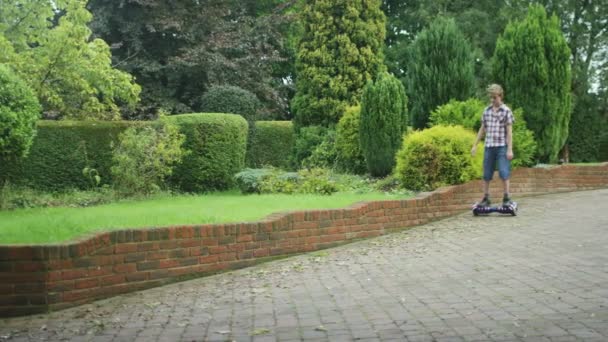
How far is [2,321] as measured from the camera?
21.0 ft

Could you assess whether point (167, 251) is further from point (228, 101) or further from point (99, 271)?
point (228, 101)

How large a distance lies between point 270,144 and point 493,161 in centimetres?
997

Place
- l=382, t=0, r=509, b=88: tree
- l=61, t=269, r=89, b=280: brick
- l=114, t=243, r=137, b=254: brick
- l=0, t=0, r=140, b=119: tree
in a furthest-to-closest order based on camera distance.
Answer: l=382, t=0, r=509, b=88: tree, l=0, t=0, r=140, b=119: tree, l=114, t=243, r=137, b=254: brick, l=61, t=269, r=89, b=280: brick

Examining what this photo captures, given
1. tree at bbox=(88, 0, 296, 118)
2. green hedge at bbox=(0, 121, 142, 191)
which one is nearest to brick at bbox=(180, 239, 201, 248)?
green hedge at bbox=(0, 121, 142, 191)

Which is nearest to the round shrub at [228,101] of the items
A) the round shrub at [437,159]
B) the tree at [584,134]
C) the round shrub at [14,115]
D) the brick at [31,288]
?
the round shrub at [14,115]

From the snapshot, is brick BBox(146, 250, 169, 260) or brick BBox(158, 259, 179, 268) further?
brick BBox(158, 259, 179, 268)

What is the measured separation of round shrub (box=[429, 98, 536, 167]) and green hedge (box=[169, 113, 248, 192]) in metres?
4.54

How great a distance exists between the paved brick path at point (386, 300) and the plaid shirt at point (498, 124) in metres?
2.32

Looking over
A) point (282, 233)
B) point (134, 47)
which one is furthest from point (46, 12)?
point (282, 233)

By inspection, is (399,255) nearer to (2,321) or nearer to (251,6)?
(2,321)

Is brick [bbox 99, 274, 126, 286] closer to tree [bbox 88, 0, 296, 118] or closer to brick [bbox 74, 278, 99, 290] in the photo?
brick [bbox 74, 278, 99, 290]

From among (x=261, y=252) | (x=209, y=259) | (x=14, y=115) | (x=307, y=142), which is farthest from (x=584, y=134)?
(x=209, y=259)

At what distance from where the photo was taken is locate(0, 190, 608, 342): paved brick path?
5727mm

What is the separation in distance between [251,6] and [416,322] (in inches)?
1157
